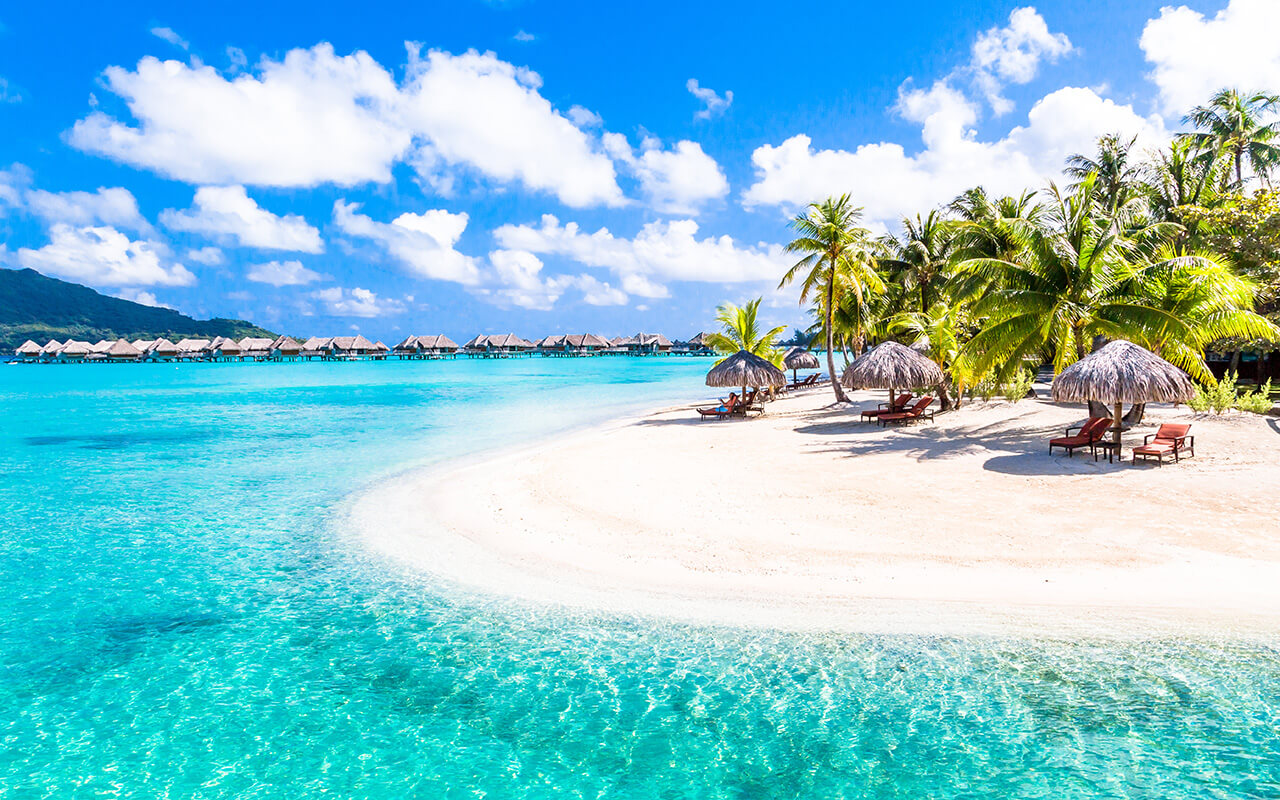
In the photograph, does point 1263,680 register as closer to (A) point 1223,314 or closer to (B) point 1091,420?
(B) point 1091,420

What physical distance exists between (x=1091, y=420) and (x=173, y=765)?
575 inches

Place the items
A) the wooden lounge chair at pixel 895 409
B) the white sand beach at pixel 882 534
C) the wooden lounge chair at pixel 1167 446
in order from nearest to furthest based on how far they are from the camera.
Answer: the white sand beach at pixel 882 534, the wooden lounge chair at pixel 1167 446, the wooden lounge chair at pixel 895 409

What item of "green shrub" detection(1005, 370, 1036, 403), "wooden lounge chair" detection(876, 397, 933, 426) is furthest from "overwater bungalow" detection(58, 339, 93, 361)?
"green shrub" detection(1005, 370, 1036, 403)

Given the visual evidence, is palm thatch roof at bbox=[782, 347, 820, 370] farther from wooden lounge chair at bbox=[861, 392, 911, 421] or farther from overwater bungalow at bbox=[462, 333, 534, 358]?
overwater bungalow at bbox=[462, 333, 534, 358]

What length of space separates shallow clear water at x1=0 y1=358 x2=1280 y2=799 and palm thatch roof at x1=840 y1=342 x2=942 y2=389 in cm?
1180

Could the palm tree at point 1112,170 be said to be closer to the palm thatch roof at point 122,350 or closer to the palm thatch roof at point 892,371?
the palm thatch roof at point 892,371

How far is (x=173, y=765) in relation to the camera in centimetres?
452

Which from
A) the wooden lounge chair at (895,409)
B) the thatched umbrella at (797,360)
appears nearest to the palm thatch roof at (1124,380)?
the wooden lounge chair at (895,409)

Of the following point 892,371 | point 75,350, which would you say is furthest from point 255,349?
point 892,371

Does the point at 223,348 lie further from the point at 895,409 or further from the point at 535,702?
the point at 535,702

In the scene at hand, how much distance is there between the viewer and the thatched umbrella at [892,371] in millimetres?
16984

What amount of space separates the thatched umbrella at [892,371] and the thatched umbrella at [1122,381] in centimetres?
501

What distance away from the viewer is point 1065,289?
14.2 m

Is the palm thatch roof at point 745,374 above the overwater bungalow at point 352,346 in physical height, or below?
below
